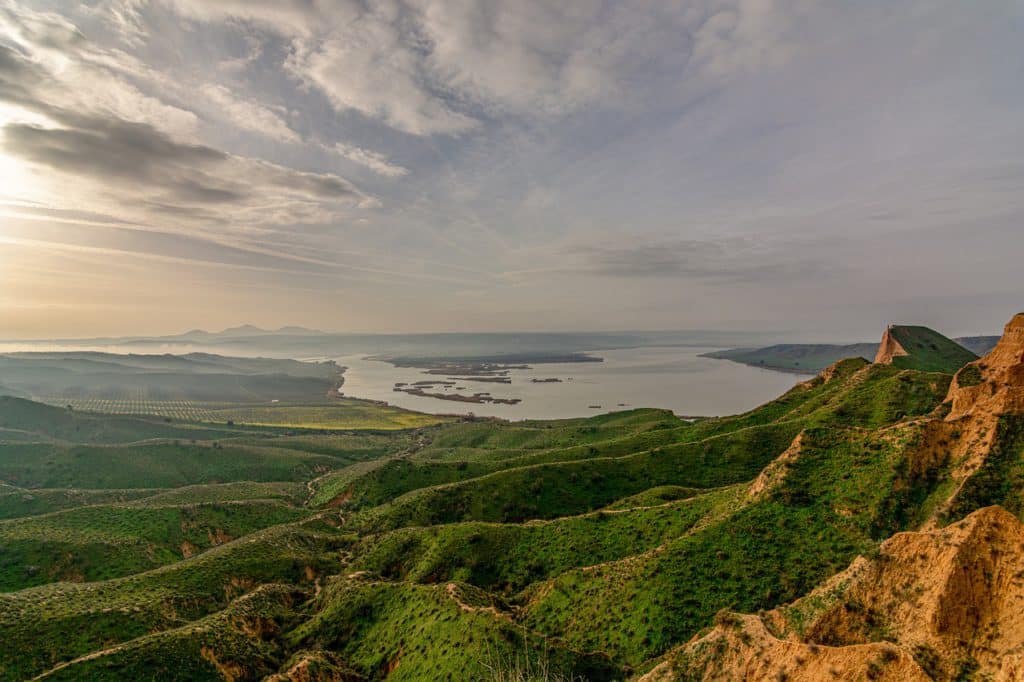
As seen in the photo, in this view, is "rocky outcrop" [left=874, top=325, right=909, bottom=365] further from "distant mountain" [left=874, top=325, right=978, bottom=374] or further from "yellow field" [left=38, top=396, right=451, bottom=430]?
"yellow field" [left=38, top=396, right=451, bottom=430]

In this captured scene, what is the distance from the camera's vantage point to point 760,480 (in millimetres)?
34531

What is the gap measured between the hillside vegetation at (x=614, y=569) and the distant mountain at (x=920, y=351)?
22784 mm

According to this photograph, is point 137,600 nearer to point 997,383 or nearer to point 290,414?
point 997,383

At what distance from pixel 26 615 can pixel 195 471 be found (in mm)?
75854

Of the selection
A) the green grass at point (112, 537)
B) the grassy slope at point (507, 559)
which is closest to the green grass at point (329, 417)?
the grassy slope at point (507, 559)

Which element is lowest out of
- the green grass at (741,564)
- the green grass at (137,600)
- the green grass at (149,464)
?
the green grass at (149,464)

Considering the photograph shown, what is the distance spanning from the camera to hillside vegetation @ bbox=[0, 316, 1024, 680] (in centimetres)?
1680

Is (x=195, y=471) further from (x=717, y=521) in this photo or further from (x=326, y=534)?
(x=717, y=521)

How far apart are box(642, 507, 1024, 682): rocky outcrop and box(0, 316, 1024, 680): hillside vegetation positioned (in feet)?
0.27

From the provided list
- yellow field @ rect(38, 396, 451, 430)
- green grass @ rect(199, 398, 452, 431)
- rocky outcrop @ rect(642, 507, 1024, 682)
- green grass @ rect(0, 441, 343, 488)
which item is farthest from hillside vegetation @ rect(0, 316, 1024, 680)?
yellow field @ rect(38, 396, 451, 430)

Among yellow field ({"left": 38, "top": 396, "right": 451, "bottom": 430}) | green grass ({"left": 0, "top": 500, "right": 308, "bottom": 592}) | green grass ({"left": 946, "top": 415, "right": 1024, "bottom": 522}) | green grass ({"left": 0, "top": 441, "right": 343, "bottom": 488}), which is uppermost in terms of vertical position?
green grass ({"left": 946, "top": 415, "right": 1024, "bottom": 522})

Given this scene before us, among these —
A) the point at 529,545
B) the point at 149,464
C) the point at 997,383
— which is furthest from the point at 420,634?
the point at 149,464

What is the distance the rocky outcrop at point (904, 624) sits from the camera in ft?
44.6

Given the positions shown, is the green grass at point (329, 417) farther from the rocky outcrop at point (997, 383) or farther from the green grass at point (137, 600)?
the rocky outcrop at point (997, 383)
